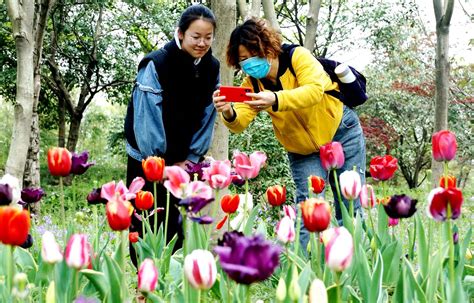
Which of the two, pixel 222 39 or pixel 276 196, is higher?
pixel 222 39

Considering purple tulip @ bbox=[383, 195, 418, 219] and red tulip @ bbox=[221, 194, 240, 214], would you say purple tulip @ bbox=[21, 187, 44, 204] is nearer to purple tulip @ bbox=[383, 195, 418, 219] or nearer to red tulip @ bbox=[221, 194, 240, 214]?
red tulip @ bbox=[221, 194, 240, 214]

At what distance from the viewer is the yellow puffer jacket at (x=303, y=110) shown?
2562 millimetres

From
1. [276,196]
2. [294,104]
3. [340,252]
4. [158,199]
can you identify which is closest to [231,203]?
[276,196]

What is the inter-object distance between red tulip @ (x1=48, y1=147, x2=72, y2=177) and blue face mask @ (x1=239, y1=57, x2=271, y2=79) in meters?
1.12

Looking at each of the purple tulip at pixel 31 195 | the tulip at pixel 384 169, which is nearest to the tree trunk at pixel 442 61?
the tulip at pixel 384 169

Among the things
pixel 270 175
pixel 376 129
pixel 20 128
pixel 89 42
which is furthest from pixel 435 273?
pixel 376 129

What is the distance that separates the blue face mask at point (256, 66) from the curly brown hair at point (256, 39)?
0.09ft

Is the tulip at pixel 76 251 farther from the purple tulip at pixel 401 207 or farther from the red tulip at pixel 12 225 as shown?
the purple tulip at pixel 401 207

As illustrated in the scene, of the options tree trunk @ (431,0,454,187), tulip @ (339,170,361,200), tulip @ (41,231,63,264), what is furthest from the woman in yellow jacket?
tree trunk @ (431,0,454,187)

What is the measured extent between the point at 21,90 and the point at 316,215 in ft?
11.6

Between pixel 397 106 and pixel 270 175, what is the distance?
8.85 m

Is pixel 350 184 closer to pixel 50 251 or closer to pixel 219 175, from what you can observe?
pixel 219 175

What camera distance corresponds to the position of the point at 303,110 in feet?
9.04

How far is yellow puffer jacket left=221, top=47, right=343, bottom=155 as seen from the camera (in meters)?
2.56
